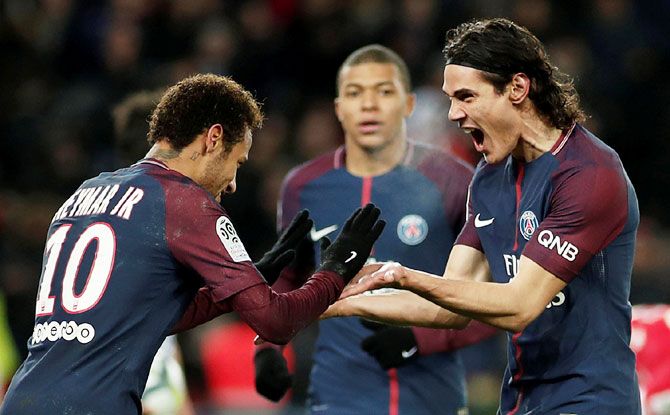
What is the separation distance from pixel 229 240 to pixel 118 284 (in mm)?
438

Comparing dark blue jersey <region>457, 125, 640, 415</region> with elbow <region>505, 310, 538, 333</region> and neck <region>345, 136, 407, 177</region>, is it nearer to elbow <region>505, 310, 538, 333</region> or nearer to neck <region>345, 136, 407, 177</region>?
elbow <region>505, 310, 538, 333</region>

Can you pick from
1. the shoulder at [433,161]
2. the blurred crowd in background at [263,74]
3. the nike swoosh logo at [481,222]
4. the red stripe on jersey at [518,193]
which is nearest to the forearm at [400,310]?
the nike swoosh logo at [481,222]

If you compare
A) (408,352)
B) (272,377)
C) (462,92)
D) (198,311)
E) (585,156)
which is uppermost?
(462,92)

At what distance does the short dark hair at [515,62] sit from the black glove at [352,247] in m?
0.73

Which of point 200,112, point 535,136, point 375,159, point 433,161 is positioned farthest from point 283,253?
point 433,161

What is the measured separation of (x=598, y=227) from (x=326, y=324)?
2.16 meters

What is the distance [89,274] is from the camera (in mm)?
4262

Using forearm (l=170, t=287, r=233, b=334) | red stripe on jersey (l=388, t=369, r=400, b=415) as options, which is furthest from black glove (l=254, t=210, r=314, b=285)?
red stripe on jersey (l=388, t=369, r=400, b=415)

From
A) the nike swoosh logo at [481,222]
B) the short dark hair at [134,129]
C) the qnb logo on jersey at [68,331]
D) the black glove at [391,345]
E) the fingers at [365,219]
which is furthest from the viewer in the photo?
the short dark hair at [134,129]

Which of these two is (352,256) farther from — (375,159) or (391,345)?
(375,159)

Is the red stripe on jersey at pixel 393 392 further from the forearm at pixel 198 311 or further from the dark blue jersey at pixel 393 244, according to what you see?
the forearm at pixel 198 311

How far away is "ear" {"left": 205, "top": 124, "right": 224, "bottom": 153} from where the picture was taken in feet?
14.8

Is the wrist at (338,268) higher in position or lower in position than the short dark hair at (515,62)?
lower

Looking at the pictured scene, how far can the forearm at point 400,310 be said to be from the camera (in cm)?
494
